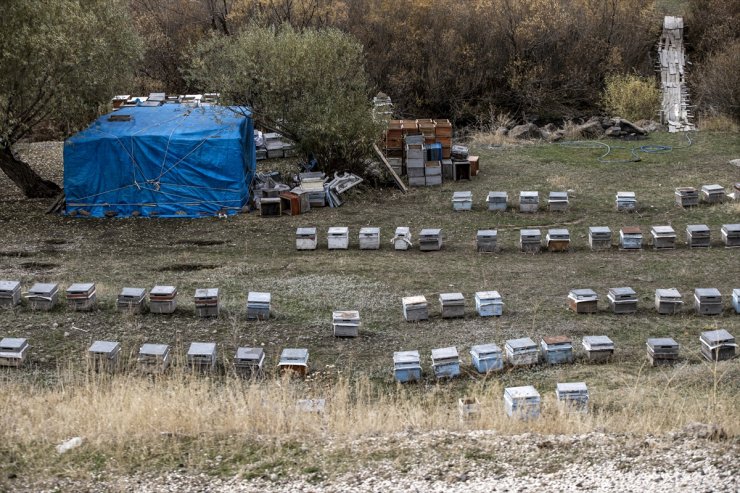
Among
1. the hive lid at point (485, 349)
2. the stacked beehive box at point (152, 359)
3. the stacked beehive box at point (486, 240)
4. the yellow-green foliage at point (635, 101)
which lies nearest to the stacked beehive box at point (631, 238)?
the stacked beehive box at point (486, 240)

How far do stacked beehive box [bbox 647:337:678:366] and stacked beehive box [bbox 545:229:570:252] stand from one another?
552cm

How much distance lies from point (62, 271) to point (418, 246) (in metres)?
6.77

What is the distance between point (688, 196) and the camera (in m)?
20.5

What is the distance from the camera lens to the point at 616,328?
14109 millimetres

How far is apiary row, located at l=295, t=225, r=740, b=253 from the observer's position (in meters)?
18.0

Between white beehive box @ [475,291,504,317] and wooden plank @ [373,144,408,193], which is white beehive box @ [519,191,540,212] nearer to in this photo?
wooden plank @ [373,144,408,193]

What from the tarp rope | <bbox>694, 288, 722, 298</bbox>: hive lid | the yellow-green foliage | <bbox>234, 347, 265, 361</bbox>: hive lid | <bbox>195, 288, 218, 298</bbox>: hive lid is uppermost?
the yellow-green foliage

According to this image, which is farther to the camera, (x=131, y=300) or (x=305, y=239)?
(x=305, y=239)

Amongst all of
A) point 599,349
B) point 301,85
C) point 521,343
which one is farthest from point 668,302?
point 301,85

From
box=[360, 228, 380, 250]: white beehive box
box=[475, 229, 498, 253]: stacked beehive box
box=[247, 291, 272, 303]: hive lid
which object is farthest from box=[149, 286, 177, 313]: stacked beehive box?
box=[475, 229, 498, 253]: stacked beehive box

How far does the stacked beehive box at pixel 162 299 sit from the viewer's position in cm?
1480

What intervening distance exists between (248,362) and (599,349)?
4.75 metres

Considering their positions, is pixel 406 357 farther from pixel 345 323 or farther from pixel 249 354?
pixel 249 354

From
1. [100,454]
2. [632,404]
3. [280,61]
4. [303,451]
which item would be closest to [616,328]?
[632,404]
